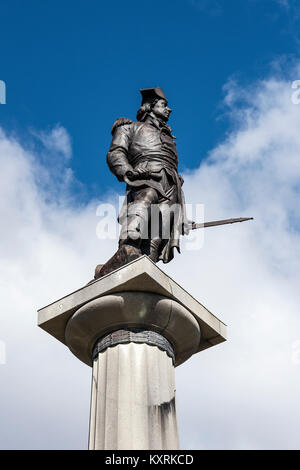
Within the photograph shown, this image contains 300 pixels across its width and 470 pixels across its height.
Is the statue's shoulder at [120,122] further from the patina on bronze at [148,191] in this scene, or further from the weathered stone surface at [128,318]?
the weathered stone surface at [128,318]

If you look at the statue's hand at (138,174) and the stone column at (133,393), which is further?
the statue's hand at (138,174)

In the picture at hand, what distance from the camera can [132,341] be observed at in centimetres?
1013

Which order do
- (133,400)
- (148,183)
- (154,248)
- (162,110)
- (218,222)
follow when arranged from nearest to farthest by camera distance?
(133,400)
(154,248)
(148,183)
(218,222)
(162,110)

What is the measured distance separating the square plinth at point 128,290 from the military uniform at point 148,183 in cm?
118

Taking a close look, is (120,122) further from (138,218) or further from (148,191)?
(138,218)

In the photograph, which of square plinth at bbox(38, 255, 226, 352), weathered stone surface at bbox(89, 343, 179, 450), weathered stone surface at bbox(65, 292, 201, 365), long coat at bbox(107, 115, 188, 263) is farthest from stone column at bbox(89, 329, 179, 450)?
long coat at bbox(107, 115, 188, 263)

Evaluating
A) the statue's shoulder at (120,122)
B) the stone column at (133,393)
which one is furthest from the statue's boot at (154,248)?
the statue's shoulder at (120,122)

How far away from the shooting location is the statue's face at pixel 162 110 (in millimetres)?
13875

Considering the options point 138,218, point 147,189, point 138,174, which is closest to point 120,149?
point 138,174

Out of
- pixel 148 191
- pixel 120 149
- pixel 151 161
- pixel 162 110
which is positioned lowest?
pixel 148 191

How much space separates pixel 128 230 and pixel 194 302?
1.56 m

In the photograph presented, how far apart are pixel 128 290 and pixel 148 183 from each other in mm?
2502

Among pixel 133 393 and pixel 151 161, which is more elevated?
pixel 151 161

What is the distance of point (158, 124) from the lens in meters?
13.6
